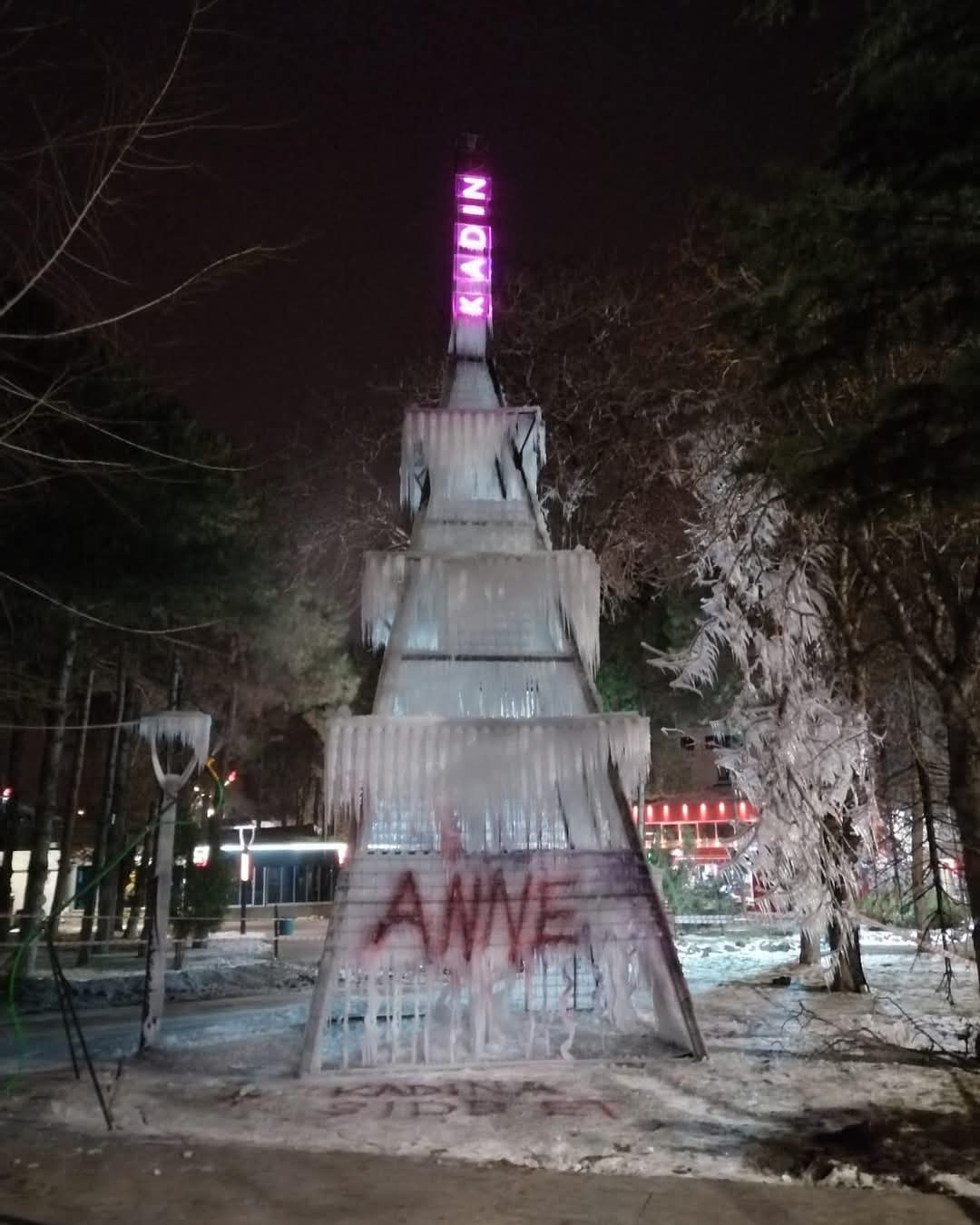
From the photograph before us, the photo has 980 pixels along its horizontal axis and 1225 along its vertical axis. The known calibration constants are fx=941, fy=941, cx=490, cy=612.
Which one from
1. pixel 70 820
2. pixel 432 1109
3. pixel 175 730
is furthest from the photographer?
pixel 70 820

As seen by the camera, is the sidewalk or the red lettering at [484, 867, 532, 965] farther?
the red lettering at [484, 867, 532, 965]

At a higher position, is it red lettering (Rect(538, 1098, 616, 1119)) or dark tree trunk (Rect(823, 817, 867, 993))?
dark tree trunk (Rect(823, 817, 867, 993))

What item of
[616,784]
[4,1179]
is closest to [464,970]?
[616,784]

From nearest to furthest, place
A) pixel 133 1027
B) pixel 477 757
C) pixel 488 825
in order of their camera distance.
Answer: pixel 477 757, pixel 488 825, pixel 133 1027

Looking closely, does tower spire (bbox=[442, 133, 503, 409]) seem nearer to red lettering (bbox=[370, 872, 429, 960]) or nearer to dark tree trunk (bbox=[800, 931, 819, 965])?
red lettering (bbox=[370, 872, 429, 960])

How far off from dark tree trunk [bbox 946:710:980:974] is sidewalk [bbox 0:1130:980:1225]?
3636 millimetres

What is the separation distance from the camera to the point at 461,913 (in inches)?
399

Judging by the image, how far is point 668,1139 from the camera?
7078mm

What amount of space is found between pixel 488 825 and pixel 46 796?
12.3 m

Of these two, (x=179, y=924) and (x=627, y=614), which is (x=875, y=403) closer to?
(x=179, y=924)

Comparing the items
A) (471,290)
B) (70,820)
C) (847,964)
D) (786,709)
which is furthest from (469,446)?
(70,820)

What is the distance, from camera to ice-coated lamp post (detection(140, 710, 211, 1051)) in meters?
10.8

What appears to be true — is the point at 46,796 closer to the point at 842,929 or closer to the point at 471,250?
the point at 471,250

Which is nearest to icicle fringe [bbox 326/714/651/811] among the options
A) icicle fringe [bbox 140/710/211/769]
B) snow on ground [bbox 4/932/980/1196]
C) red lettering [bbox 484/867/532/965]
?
red lettering [bbox 484/867/532/965]
